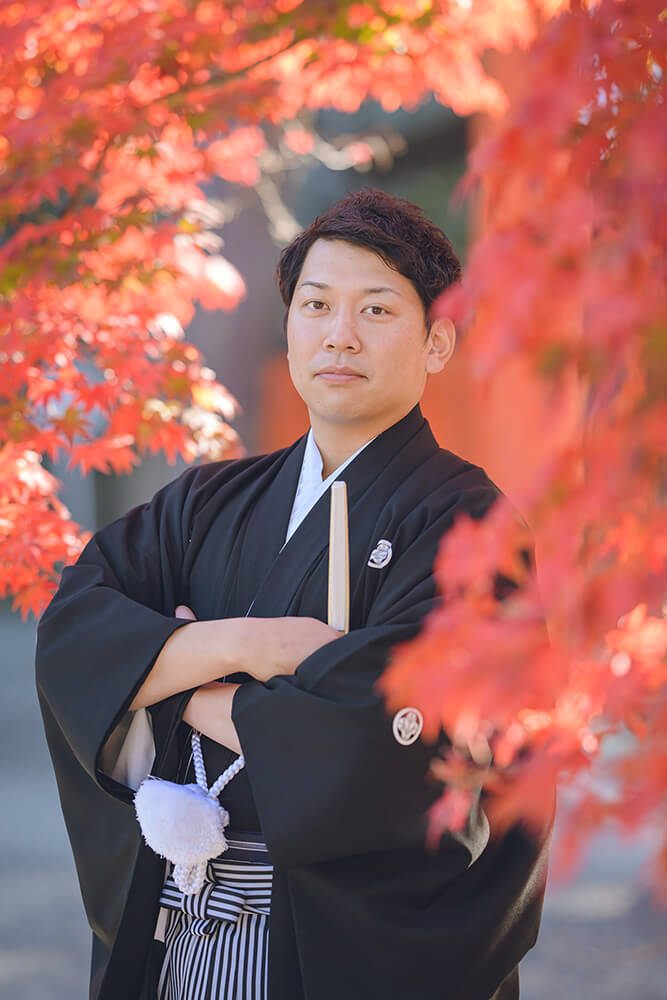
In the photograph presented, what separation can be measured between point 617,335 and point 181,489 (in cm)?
142

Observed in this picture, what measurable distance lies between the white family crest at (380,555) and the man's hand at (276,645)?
0.17 meters

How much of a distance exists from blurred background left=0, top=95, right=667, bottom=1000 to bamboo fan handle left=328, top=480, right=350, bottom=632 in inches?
22.0

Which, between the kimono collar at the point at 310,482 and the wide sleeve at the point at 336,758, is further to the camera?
the kimono collar at the point at 310,482

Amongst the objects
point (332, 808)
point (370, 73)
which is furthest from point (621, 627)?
point (370, 73)

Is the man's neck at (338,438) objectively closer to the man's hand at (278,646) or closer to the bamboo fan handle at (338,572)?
the bamboo fan handle at (338,572)

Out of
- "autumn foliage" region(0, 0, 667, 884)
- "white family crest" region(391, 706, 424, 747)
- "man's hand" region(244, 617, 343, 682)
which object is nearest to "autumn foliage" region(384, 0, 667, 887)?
"autumn foliage" region(0, 0, 667, 884)

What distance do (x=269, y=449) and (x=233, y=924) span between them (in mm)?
6425

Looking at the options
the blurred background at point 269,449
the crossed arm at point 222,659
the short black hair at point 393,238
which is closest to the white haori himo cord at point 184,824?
the crossed arm at point 222,659

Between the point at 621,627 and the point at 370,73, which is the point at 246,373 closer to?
the point at 370,73

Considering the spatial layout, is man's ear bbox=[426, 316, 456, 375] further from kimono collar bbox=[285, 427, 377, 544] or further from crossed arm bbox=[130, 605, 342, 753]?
crossed arm bbox=[130, 605, 342, 753]

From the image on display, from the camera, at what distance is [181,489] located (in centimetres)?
225

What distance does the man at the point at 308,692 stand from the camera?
1695 mm

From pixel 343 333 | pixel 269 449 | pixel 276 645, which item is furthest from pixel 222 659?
pixel 269 449

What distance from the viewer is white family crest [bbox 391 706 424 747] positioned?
1.67 meters
